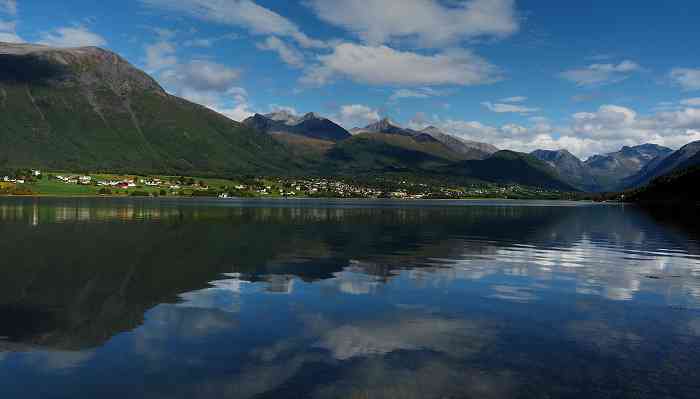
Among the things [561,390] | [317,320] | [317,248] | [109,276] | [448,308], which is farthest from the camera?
[317,248]

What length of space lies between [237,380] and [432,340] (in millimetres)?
9549

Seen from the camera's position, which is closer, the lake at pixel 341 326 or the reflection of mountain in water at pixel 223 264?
the lake at pixel 341 326

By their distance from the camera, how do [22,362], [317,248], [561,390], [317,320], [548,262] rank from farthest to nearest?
[317,248], [548,262], [317,320], [22,362], [561,390]

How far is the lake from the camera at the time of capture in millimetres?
18391

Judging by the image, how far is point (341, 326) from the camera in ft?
86.3

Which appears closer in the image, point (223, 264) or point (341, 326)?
point (341, 326)

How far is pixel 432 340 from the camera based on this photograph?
23938 mm

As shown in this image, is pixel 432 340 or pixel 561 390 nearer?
pixel 561 390

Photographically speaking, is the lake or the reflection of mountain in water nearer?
the lake

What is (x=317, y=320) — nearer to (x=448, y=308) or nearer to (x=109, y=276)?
(x=448, y=308)

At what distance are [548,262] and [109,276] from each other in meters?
41.1

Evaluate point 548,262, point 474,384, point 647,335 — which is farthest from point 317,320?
point 548,262

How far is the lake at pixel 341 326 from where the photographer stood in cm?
1839

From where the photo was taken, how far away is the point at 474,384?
18344mm
